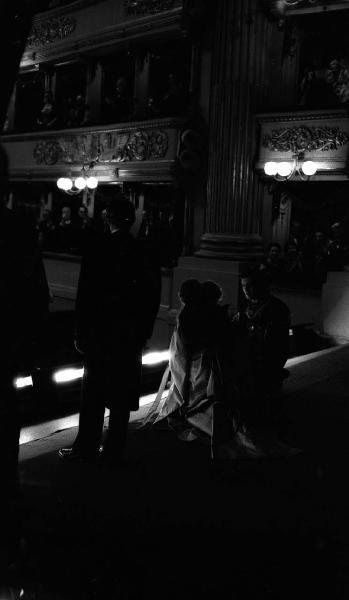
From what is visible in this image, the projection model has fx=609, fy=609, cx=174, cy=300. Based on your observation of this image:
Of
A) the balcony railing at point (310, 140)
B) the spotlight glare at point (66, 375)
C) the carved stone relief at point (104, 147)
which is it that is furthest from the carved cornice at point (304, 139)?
the spotlight glare at point (66, 375)

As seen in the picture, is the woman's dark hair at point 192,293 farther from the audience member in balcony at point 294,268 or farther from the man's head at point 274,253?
the man's head at point 274,253

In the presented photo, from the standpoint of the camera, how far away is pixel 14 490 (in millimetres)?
2572

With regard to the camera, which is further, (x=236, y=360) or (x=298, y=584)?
(x=236, y=360)

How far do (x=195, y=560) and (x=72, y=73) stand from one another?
16.3 meters

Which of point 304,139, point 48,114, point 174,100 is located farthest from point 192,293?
point 48,114

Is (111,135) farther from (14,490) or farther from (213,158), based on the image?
(14,490)

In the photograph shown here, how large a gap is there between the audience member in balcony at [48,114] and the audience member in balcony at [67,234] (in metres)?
2.32

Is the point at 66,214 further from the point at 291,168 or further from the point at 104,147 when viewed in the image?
the point at 291,168

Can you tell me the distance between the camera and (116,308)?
4.12 m

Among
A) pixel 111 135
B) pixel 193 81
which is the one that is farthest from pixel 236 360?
pixel 111 135

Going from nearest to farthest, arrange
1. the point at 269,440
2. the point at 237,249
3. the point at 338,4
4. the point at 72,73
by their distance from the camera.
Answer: the point at 269,440
the point at 338,4
the point at 237,249
the point at 72,73

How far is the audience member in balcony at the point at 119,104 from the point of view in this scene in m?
15.6

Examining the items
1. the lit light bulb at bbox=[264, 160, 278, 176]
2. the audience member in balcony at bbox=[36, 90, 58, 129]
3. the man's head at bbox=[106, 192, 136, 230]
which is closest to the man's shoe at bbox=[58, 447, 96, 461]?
the man's head at bbox=[106, 192, 136, 230]

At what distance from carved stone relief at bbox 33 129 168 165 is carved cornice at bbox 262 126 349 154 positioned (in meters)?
2.63
